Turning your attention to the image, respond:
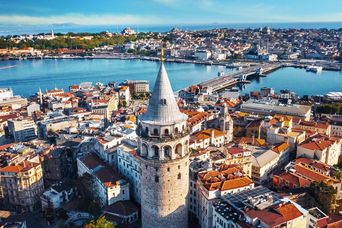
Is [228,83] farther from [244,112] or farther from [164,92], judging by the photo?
[164,92]

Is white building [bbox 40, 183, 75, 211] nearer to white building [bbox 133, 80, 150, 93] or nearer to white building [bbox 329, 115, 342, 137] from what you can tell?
white building [bbox 329, 115, 342, 137]

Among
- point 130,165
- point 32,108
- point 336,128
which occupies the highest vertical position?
point 130,165

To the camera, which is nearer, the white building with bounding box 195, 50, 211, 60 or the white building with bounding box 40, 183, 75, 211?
the white building with bounding box 40, 183, 75, 211

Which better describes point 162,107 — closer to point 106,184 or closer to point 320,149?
point 106,184

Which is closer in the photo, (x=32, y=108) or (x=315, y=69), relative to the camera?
(x=32, y=108)

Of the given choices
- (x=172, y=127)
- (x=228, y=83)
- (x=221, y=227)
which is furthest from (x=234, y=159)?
(x=228, y=83)

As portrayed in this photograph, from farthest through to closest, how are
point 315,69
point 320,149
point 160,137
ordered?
point 315,69 → point 320,149 → point 160,137

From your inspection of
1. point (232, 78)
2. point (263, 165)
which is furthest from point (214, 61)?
point (263, 165)

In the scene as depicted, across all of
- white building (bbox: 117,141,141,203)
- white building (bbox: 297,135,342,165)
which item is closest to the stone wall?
white building (bbox: 117,141,141,203)
